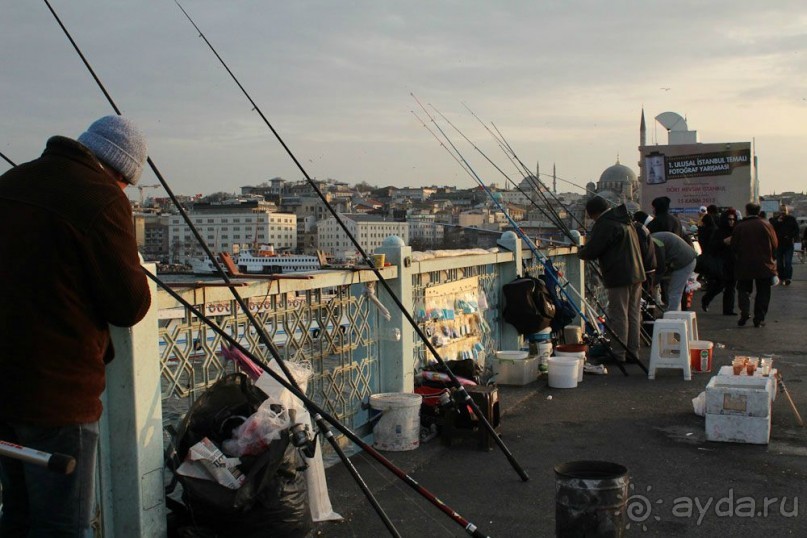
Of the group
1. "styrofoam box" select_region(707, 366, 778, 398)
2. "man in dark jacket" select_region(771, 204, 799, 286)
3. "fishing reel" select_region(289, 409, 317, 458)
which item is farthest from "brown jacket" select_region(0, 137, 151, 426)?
"man in dark jacket" select_region(771, 204, 799, 286)

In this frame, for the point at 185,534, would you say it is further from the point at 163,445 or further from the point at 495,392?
the point at 495,392

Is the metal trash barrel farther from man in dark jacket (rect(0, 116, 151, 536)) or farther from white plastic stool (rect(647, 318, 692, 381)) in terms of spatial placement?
white plastic stool (rect(647, 318, 692, 381))

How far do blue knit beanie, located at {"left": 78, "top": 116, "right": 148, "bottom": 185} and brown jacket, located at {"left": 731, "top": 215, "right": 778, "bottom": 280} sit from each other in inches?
363

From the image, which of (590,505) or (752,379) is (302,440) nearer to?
(590,505)

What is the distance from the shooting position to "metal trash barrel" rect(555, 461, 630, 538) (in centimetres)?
320

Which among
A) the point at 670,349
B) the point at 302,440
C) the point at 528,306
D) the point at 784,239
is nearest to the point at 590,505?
the point at 302,440

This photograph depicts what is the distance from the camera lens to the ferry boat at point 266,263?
4.91 meters

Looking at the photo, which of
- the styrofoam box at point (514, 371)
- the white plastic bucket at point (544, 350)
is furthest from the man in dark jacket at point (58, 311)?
the white plastic bucket at point (544, 350)

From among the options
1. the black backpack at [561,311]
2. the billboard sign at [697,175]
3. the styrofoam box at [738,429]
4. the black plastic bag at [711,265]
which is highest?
the billboard sign at [697,175]

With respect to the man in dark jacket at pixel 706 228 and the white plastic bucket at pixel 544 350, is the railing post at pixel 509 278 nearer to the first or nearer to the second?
the white plastic bucket at pixel 544 350

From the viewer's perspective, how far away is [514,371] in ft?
A: 22.6

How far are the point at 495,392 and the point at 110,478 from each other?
8.86 ft

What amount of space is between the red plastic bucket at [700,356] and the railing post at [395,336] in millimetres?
3209

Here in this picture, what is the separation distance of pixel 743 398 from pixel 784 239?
534 inches
